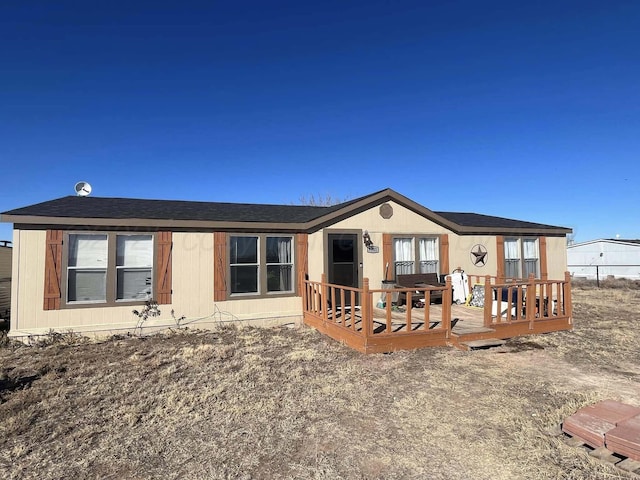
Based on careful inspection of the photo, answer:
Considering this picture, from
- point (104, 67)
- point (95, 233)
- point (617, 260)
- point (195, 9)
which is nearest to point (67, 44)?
point (104, 67)

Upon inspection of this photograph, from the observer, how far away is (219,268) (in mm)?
8219

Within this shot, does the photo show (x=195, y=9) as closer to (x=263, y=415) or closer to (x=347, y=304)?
(x=347, y=304)

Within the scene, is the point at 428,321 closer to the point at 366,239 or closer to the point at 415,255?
the point at 366,239

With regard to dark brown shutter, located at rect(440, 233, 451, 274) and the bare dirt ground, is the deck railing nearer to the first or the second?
the bare dirt ground

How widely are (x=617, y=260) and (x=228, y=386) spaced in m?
33.1

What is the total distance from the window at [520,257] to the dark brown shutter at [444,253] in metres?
2.25

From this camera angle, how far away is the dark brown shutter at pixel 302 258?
880cm

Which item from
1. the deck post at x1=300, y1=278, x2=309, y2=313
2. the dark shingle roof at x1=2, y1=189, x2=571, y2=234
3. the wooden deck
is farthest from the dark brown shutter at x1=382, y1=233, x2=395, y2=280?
the deck post at x1=300, y1=278, x2=309, y2=313

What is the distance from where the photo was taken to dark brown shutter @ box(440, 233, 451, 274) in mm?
10160

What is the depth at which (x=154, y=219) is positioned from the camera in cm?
768

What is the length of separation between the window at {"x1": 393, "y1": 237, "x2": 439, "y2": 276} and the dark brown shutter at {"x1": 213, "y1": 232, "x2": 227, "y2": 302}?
432 cm

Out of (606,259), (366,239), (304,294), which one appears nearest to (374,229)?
(366,239)

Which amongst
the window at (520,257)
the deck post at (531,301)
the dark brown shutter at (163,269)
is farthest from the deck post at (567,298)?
the dark brown shutter at (163,269)

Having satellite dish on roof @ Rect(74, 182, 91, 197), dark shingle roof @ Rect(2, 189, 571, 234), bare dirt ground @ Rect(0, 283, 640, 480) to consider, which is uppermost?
satellite dish on roof @ Rect(74, 182, 91, 197)
